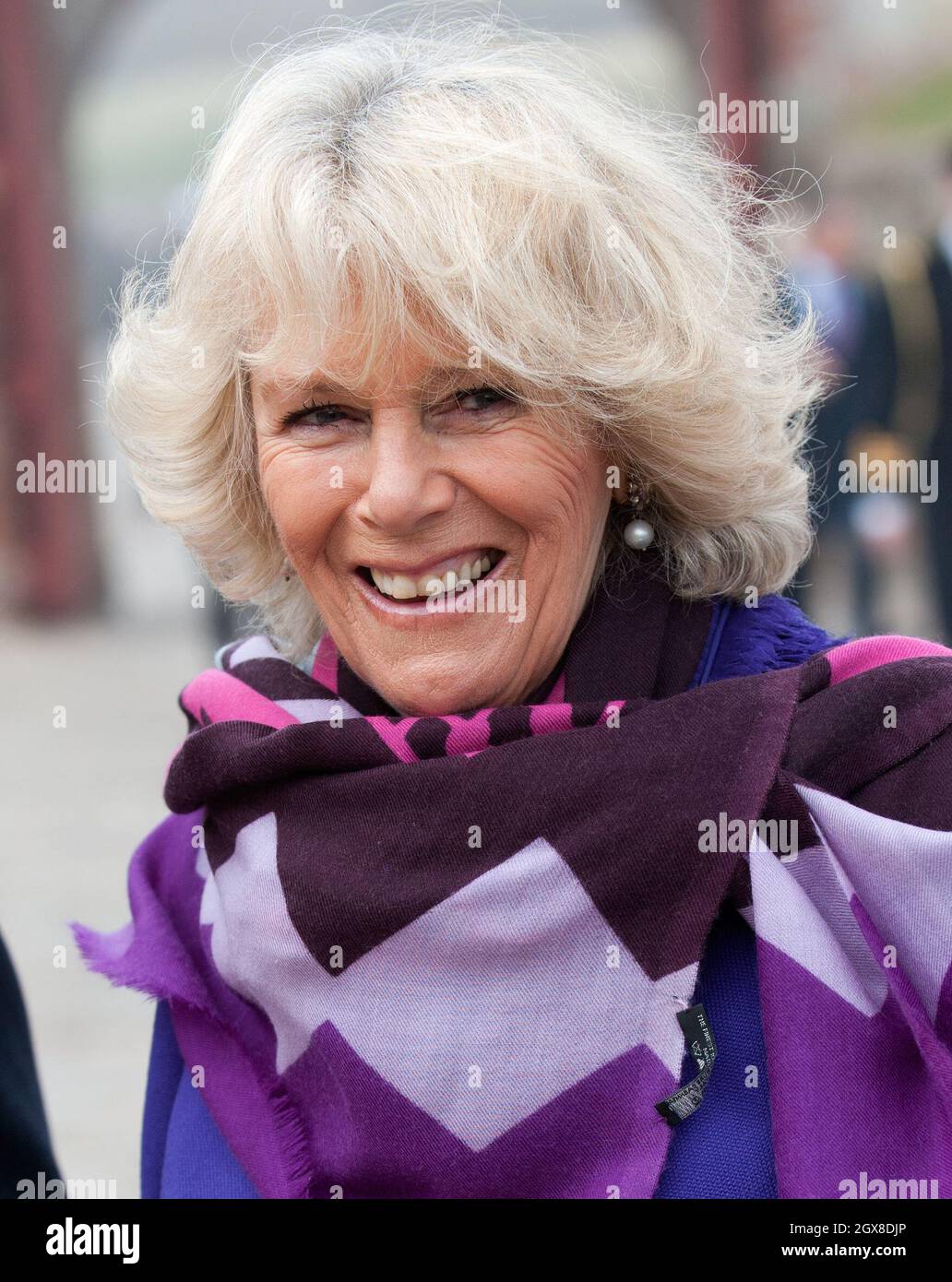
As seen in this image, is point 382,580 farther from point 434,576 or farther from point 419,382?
point 419,382

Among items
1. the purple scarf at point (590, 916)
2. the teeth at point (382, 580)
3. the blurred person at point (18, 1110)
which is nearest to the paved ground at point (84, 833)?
the blurred person at point (18, 1110)

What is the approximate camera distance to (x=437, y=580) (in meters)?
1.73

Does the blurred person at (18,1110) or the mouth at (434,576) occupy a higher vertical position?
the mouth at (434,576)

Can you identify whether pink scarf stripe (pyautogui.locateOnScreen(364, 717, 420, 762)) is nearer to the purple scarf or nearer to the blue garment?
the purple scarf

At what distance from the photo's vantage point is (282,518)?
178 cm

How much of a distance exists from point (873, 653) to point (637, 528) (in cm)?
33

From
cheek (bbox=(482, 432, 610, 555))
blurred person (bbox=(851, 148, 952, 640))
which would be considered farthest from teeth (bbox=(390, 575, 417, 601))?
blurred person (bbox=(851, 148, 952, 640))

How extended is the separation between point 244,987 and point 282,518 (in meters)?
0.55

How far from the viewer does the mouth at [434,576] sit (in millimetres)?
1733

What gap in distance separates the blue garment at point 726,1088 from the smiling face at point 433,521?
0.66 ft

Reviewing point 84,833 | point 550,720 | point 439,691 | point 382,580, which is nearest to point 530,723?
point 550,720

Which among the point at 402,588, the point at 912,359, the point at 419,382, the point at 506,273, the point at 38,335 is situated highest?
the point at 38,335

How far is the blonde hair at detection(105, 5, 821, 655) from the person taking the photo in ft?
5.32

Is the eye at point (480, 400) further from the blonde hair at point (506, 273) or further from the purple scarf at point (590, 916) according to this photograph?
the purple scarf at point (590, 916)
